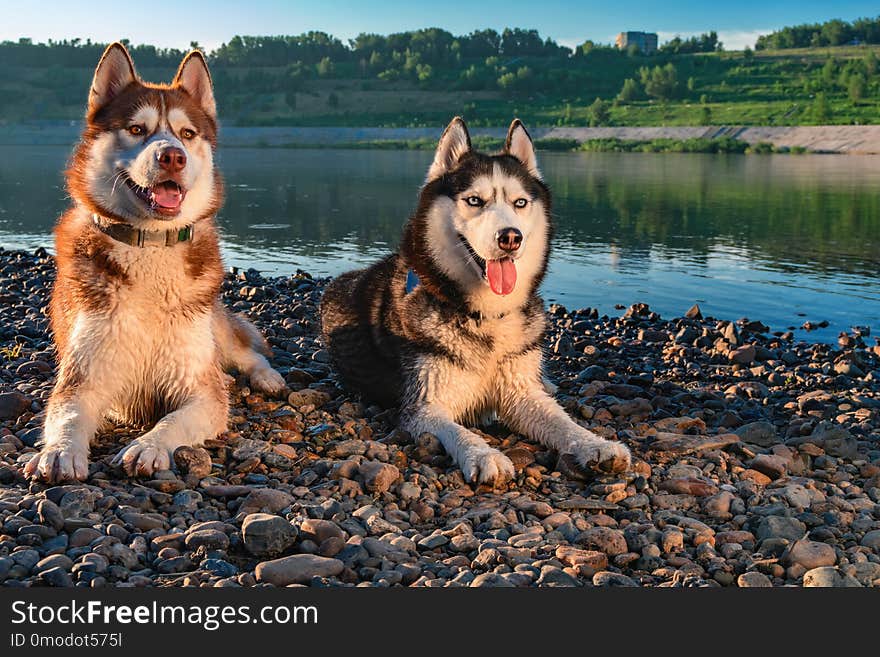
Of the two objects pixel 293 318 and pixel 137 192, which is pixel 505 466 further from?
pixel 293 318

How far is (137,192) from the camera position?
549 centimetres

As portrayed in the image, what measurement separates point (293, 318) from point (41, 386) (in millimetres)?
3839

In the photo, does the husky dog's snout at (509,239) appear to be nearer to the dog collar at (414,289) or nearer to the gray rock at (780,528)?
the dog collar at (414,289)

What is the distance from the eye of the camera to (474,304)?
244 inches

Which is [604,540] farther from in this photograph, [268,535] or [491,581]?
[268,535]

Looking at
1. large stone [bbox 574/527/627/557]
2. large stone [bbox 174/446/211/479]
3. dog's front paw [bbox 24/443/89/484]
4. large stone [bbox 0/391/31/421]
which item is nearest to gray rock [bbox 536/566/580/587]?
large stone [bbox 574/527/627/557]

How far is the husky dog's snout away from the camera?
225 inches

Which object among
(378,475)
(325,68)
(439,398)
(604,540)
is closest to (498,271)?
(439,398)

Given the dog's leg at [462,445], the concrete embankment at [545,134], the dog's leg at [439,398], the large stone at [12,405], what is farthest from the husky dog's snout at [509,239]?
the concrete embankment at [545,134]

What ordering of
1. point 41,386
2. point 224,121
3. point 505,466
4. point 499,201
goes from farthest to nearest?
point 224,121 → point 41,386 → point 499,201 → point 505,466

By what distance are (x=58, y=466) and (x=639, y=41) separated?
625ft

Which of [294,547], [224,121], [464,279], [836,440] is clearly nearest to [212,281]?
[464,279]

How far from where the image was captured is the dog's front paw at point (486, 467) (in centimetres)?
538

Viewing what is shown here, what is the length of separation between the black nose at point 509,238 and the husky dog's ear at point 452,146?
3.00ft
